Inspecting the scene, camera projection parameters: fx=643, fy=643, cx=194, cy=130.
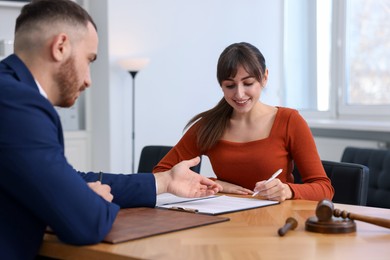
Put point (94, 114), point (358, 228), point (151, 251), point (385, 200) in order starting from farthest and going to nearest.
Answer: point (94, 114) → point (385, 200) → point (358, 228) → point (151, 251)

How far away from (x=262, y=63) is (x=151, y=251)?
1.65 m

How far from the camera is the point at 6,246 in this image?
5.25 feet

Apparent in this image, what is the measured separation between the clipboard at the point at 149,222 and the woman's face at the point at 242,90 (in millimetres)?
975

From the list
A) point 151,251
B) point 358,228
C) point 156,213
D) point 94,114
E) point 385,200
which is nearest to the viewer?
point 151,251

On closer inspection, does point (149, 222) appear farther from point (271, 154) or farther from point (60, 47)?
point (271, 154)

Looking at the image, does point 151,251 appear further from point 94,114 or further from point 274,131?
point 94,114

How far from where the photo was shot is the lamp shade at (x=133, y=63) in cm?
522

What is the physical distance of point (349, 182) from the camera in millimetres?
2688

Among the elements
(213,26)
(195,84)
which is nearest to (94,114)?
(195,84)

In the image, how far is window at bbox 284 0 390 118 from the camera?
528 centimetres

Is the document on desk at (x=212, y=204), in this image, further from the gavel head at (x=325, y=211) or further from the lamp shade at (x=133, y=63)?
the lamp shade at (x=133, y=63)

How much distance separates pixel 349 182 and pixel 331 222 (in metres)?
0.93

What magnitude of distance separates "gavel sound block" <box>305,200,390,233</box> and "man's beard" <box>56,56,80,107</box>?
76 cm

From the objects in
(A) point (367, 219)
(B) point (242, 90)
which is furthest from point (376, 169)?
(A) point (367, 219)
